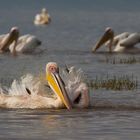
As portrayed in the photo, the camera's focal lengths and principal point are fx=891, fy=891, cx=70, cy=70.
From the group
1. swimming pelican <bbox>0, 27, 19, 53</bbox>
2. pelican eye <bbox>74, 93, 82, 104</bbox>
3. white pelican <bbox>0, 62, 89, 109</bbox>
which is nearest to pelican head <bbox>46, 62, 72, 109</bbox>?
white pelican <bbox>0, 62, 89, 109</bbox>

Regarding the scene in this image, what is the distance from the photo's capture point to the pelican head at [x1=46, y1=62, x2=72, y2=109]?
1130 centimetres

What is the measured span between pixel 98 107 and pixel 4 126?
2429 millimetres

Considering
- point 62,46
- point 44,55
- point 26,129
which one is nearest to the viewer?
point 26,129

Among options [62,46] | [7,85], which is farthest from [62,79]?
[62,46]

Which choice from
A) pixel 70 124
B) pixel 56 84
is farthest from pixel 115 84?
pixel 70 124

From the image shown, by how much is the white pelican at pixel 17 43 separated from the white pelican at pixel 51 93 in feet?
42.1

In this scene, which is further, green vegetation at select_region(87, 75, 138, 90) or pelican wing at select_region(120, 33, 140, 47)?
pelican wing at select_region(120, 33, 140, 47)

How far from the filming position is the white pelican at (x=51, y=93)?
37.5 ft

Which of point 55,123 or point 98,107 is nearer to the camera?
point 55,123

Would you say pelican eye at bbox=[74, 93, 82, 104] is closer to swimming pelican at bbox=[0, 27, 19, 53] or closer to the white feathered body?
the white feathered body

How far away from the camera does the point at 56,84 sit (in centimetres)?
1149

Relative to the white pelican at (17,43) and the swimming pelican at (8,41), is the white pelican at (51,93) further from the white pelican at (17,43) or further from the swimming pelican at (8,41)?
the swimming pelican at (8,41)

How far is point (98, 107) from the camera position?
11898 mm

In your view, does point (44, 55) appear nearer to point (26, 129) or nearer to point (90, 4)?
point (26, 129)
